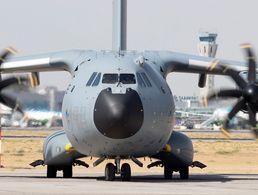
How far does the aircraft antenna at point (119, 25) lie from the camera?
33000mm

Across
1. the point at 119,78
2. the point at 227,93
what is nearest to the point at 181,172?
the point at 227,93

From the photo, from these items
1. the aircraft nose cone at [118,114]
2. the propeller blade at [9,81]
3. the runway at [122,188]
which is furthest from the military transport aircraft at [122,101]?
the runway at [122,188]

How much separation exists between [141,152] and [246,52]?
5081 mm

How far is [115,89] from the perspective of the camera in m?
27.8

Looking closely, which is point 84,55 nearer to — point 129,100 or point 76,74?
point 76,74

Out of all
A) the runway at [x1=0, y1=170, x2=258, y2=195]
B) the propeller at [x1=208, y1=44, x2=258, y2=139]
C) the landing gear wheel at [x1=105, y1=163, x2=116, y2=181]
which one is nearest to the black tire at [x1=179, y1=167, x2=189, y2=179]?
the propeller at [x1=208, y1=44, x2=258, y2=139]

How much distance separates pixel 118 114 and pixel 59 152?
5.10 m

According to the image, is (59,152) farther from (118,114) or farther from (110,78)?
(118,114)

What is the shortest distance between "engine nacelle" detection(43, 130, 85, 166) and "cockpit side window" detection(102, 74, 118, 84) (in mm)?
3611

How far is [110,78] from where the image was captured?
28.5 metres

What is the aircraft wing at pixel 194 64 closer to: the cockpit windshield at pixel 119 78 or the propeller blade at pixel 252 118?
the propeller blade at pixel 252 118

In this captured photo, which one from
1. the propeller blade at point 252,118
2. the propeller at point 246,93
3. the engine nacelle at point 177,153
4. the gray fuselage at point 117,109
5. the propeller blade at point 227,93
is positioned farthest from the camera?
the engine nacelle at point 177,153

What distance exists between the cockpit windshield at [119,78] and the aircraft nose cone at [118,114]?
0.70m

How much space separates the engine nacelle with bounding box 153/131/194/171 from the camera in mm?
31188
